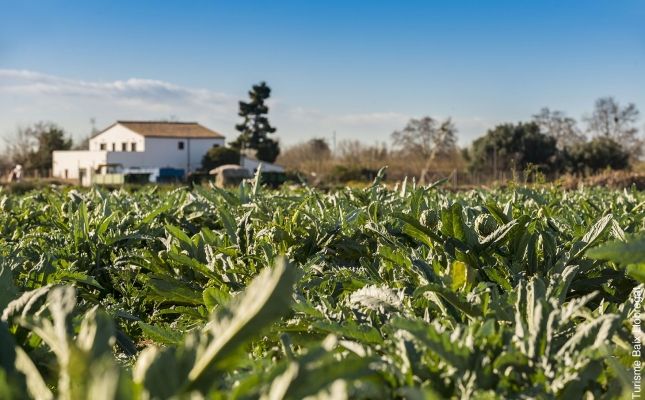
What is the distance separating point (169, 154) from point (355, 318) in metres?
67.6

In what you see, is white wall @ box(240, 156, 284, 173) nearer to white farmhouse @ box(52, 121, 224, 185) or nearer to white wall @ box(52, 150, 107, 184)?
white farmhouse @ box(52, 121, 224, 185)

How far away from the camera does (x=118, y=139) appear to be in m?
71.5

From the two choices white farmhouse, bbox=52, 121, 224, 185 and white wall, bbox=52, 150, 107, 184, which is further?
white farmhouse, bbox=52, 121, 224, 185

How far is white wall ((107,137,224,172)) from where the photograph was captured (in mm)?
65875

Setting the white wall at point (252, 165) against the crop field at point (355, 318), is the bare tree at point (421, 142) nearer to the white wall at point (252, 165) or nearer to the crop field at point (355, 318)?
the white wall at point (252, 165)

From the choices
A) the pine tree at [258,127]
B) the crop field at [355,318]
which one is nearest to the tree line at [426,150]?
the pine tree at [258,127]

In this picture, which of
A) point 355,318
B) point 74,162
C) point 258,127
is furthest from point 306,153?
point 355,318

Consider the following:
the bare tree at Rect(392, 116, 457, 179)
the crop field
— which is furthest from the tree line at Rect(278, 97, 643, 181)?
the crop field

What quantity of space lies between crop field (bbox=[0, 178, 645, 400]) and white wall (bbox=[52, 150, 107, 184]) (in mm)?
62370

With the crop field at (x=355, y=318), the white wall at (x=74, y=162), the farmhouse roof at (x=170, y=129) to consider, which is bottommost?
the white wall at (x=74, y=162)

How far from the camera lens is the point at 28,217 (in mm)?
5316

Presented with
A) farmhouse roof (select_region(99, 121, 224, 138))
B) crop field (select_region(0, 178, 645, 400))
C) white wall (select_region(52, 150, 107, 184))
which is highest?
farmhouse roof (select_region(99, 121, 224, 138))

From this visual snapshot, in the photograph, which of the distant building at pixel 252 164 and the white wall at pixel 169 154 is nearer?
the distant building at pixel 252 164

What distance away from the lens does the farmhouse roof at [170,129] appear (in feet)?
224
